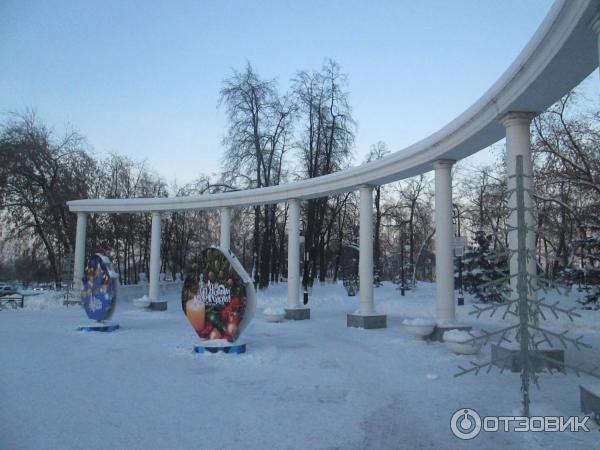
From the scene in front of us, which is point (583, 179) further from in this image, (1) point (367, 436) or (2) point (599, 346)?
(1) point (367, 436)

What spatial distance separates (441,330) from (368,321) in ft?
11.0

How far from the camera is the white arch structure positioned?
6.85 meters

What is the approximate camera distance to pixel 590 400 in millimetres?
5527

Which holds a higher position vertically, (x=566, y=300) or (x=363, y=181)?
(x=363, y=181)

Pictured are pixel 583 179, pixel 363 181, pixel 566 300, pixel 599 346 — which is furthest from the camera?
pixel 566 300

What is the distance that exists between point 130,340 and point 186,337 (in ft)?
5.21

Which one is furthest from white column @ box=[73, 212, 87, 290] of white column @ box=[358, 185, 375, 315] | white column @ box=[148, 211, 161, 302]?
white column @ box=[358, 185, 375, 315]

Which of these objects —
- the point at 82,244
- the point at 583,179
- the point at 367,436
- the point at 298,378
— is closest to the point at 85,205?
the point at 82,244

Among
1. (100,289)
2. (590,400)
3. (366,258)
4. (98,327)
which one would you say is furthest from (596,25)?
(98,327)

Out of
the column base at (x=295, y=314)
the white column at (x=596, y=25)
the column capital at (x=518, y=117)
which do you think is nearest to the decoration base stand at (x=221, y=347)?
the column base at (x=295, y=314)

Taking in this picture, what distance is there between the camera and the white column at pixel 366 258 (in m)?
15.5

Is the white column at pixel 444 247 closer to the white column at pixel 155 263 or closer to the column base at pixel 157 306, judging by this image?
the column base at pixel 157 306

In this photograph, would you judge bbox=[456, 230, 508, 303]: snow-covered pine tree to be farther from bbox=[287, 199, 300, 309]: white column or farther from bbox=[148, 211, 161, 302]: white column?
bbox=[148, 211, 161, 302]: white column

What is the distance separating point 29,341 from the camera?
1238 cm
